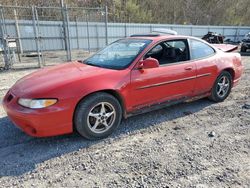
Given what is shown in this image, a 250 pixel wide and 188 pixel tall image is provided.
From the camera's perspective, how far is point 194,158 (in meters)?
2.90

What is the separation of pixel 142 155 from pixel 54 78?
5.52ft

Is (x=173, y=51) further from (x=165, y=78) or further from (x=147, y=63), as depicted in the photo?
(x=147, y=63)

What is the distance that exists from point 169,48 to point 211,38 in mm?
13398

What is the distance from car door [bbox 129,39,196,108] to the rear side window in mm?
139

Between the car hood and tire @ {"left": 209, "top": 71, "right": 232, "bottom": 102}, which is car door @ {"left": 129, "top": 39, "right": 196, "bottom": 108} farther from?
tire @ {"left": 209, "top": 71, "right": 232, "bottom": 102}

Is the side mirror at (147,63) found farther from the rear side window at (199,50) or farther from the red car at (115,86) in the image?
the rear side window at (199,50)

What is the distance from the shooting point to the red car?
2.96m

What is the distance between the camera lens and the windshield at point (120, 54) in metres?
3.67

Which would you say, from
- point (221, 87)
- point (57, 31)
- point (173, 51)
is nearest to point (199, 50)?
point (173, 51)

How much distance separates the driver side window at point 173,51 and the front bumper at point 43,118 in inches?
78.8

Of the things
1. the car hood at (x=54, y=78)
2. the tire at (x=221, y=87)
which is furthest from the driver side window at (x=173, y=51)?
the car hood at (x=54, y=78)

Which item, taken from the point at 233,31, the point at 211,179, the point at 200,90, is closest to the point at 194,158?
the point at 211,179

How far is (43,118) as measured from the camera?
2879 millimetres

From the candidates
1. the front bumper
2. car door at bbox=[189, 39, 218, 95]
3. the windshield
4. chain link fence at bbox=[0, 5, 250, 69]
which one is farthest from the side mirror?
chain link fence at bbox=[0, 5, 250, 69]
